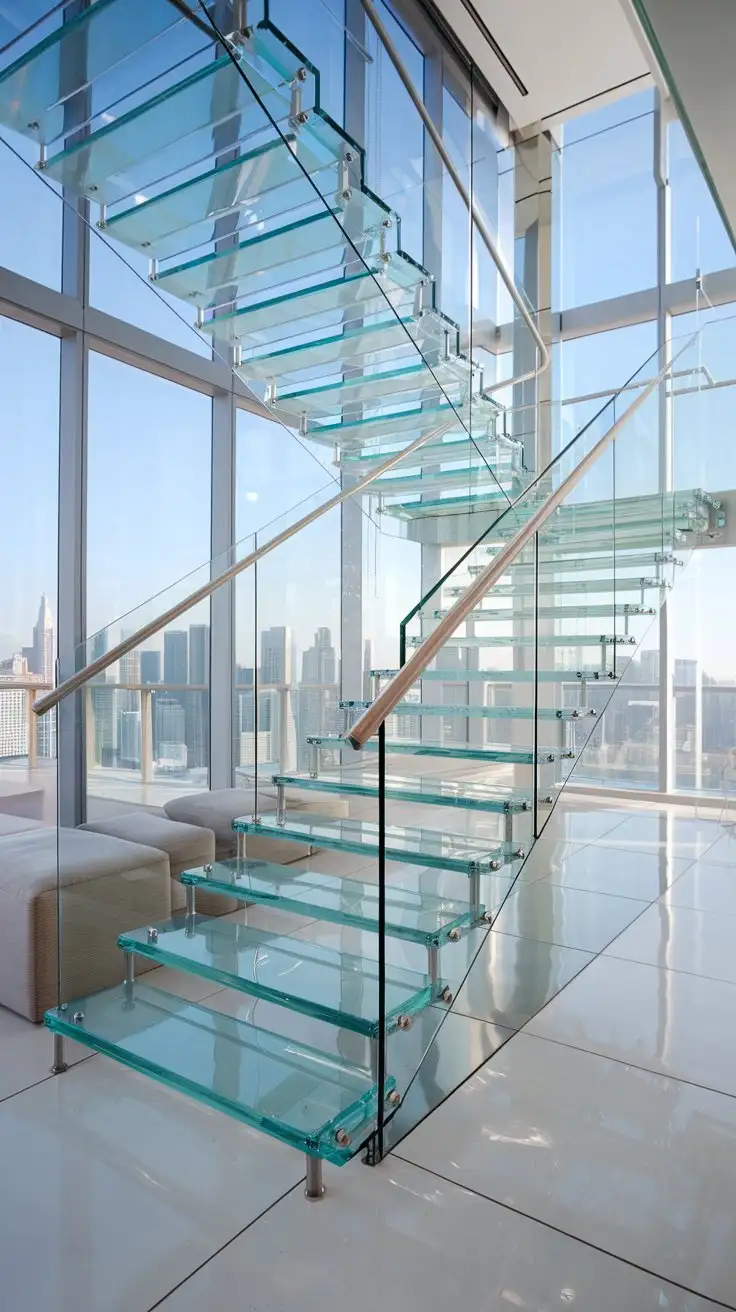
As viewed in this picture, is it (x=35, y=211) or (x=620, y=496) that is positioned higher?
(x=35, y=211)

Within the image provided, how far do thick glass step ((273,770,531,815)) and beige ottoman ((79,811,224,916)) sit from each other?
0.43 metres

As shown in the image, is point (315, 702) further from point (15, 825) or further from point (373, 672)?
point (15, 825)

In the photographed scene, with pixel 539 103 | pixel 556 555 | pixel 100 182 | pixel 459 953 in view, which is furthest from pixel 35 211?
pixel 539 103

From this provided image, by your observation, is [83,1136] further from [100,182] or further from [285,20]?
[285,20]

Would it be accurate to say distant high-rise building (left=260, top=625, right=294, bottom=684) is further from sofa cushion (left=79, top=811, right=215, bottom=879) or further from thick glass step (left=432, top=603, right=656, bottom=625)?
thick glass step (left=432, top=603, right=656, bottom=625)

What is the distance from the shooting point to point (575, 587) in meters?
3.45

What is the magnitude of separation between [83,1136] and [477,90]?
770 centimetres

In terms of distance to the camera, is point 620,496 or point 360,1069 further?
point 620,496

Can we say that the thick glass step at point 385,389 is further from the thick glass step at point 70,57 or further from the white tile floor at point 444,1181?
the white tile floor at point 444,1181

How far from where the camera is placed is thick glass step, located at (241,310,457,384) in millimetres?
3711

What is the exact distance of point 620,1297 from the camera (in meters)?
1.48

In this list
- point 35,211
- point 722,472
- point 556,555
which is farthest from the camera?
point 722,472

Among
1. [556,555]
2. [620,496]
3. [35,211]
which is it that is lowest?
[556,555]

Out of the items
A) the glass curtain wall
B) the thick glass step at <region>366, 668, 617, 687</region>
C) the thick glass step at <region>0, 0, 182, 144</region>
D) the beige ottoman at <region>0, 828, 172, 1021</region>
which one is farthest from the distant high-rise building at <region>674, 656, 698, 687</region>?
the thick glass step at <region>0, 0, 182, 144</region>
